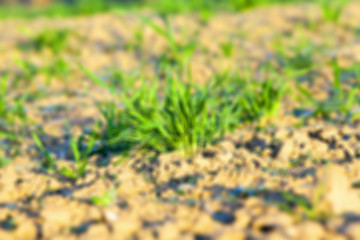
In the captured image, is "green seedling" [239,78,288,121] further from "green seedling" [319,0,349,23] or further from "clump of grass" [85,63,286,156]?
"green seedling" [319,0,349,23]

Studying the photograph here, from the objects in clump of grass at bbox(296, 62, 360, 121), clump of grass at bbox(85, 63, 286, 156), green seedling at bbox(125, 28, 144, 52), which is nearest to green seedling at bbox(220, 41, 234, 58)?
green seedling at bbox(125, 28, 144, 52)

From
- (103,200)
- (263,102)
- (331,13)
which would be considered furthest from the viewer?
(331,13)

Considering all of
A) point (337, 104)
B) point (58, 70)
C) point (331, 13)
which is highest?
point (331, 13)

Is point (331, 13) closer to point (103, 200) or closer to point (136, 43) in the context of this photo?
A: point (136, 43)

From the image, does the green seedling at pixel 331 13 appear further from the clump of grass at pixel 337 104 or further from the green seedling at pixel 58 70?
the green seedling at pixel 58 70

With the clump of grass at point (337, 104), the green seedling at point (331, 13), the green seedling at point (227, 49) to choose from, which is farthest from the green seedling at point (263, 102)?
the green seedling at point (331, 13)

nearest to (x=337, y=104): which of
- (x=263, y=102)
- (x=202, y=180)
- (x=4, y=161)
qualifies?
(x=263, y=102)

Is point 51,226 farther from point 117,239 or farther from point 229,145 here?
point 229,145

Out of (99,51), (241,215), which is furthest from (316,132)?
(99,51)
